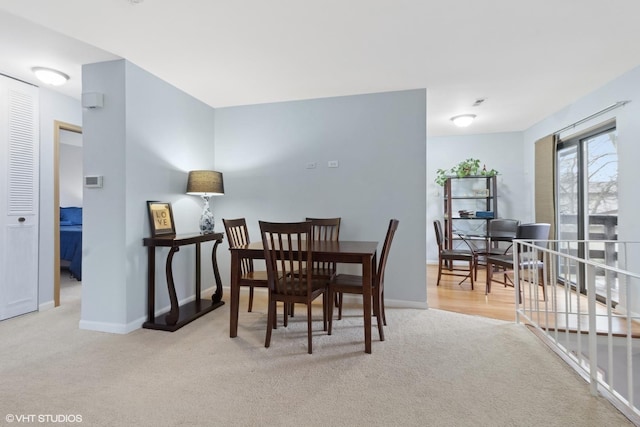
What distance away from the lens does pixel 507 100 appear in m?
3.72

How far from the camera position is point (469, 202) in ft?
17.8

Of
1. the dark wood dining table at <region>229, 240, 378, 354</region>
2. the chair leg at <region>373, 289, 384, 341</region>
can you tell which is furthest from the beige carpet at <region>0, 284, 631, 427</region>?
the dark wood dining table at <region>229, 240, 378, 354</region>

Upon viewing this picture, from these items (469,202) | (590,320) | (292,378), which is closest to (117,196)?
(292,378)

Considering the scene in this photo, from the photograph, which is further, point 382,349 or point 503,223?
point 503,223

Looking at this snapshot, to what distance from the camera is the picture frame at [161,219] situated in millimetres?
2916

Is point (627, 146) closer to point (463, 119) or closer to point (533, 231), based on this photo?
point (533, 231)

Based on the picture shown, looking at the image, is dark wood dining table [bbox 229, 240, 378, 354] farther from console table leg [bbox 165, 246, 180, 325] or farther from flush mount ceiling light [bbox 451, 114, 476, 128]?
flush mount ceiling light [bbox 451, 114, 476, 128]

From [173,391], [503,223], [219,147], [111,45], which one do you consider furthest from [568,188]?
[111,45]

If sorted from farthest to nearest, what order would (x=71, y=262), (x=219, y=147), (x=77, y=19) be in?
1. (x=71, y=262)
2. (x=219, y=147)
3. (x=77, y=19)

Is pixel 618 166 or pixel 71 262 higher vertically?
pixel 618 166

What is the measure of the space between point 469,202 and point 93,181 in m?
5.40

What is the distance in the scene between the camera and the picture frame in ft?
9.57

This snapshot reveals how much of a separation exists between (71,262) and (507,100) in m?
6.33

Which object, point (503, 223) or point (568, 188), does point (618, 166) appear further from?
point (503, 223)
